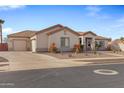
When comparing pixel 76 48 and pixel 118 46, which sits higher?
pixel 118 46

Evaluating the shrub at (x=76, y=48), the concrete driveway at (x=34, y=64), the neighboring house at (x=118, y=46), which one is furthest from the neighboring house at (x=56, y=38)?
the neighboring house at (x=118, y=46)

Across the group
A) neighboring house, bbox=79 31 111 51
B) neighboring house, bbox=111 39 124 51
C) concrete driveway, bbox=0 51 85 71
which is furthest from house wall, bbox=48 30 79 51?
neighboring house, bbox=111 39 124 51

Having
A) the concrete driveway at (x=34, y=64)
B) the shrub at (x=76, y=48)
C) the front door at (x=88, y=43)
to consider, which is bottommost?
the concrete driveway at (x=34, y=64)

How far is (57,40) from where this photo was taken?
30.1 metres

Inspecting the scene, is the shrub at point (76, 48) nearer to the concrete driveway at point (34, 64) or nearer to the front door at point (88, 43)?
the front door at point (88, 43)

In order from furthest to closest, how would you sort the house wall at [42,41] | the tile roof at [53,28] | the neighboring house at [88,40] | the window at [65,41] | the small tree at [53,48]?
the neighboring house at [88,40]
the window at [65,41]
the tile roof at [53,28]
the house wall at [42,41]
the small tree at [53,48]

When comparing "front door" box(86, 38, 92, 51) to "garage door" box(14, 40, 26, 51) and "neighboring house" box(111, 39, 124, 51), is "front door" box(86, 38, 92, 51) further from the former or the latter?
"garage door" box(14, 40, 26, 51)

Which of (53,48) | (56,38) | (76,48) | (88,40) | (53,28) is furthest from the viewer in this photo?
(88,40)

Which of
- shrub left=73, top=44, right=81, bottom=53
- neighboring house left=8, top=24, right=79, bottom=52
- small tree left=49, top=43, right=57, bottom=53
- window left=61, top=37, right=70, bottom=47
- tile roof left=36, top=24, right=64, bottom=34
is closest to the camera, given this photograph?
small tree left=49, top=43, right=57, bottom=53

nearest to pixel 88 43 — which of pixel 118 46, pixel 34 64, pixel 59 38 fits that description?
pixel 118 46

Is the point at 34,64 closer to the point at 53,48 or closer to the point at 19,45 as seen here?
the point at 53,48

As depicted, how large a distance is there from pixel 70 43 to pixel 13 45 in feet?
36.9
